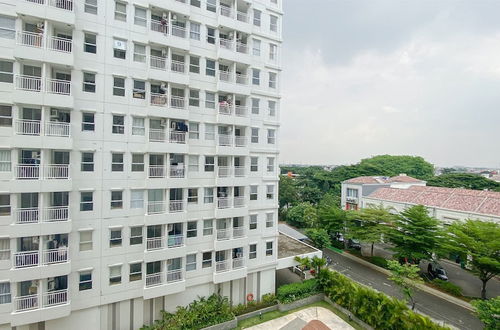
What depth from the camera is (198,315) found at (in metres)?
17.2

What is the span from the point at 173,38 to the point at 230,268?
55.5ft

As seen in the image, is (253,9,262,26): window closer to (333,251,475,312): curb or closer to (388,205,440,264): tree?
(388,205,440,264): tree

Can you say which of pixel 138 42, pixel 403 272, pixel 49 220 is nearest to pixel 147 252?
pixel 49 220

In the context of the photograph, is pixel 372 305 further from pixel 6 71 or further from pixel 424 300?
pixel 6 71

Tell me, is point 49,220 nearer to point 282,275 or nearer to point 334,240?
point 282,275

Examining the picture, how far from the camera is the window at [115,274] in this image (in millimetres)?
15627

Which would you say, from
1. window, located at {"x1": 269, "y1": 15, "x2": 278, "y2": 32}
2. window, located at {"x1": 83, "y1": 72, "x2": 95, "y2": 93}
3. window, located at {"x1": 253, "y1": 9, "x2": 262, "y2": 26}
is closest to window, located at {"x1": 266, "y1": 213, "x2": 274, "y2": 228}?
window, located at {"x1": 83, "y1": 72, "x2": 95, "y2": 93}

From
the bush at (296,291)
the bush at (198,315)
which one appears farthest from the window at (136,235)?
the bush at (296,291)

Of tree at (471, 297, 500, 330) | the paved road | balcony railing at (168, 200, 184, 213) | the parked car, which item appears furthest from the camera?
the parked car

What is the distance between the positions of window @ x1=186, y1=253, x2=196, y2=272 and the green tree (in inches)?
2578

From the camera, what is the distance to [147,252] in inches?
631

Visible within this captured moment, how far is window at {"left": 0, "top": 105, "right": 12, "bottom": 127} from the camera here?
43.5ft

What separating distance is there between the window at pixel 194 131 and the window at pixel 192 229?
619 cm

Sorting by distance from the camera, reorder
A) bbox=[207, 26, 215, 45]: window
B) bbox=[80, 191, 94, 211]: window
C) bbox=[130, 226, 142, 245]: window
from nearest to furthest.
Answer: bbox=[80, 191, 94, 211]: window < bbox=[130, 226, 142, 245]: window < bbox=[207, 26, 215, 45]: window
